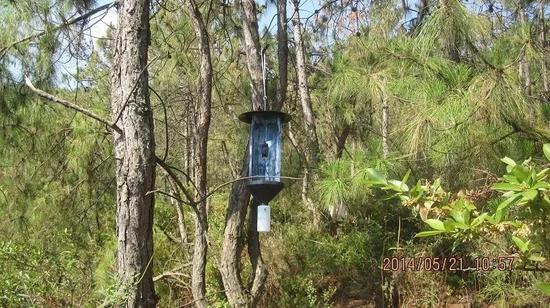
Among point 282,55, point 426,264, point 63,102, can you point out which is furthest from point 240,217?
point 63,102

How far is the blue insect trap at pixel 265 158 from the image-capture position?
278cm

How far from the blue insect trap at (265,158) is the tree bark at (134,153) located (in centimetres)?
56

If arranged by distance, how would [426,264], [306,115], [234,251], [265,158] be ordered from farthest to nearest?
1. [306,115]
2. [426,264]
3. [234,251]
4. [265,158]

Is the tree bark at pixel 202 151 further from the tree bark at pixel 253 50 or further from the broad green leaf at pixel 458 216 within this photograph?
the broad green leaf at pixel 458 216

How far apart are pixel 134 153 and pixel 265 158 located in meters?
0.70

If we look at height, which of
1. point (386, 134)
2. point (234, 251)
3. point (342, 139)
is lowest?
point (234, 251)

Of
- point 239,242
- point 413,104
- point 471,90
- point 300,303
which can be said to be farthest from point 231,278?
point 471,90

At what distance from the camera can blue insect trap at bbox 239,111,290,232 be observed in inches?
109

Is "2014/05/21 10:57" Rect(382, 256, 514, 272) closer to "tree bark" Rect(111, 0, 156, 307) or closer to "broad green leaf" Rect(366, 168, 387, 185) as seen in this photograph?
"tree bark" Rect(111, 0, 156, 307)

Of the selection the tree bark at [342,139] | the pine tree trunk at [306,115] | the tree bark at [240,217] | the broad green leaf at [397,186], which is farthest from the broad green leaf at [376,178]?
the tree bark at [342,139]

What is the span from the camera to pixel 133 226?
7.74 feet

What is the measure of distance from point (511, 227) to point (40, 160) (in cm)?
430

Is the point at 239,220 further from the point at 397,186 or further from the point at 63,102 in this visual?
the point at 397,186

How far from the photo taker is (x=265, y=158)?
2.82 meters
